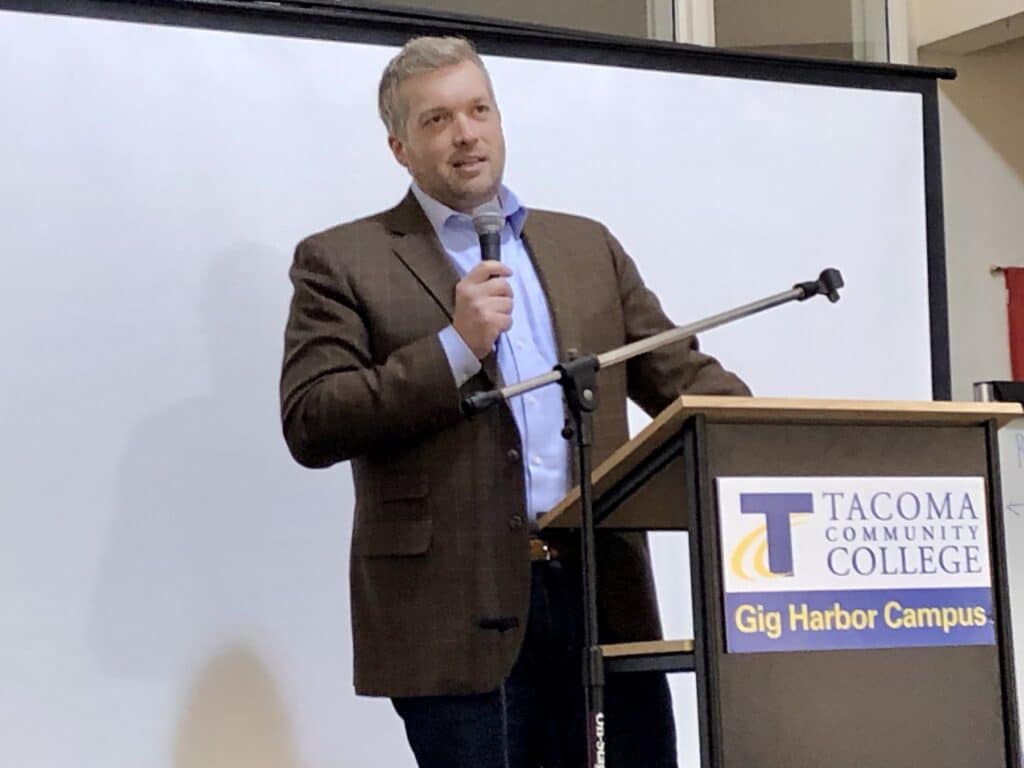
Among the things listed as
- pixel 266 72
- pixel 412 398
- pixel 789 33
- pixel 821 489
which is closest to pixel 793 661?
pixel 821 489

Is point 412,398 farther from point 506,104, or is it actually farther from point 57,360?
point 506,104

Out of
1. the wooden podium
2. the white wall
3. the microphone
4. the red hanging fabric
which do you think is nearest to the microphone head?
the microphone

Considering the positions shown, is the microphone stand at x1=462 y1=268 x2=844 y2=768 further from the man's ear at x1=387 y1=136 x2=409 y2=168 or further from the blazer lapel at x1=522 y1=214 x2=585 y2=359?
the man's ear at x1=387 y1=136 x2=409 y2=168

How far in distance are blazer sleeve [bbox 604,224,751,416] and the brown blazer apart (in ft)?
0.08

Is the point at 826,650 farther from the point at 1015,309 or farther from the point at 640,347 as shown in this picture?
the point at 1015,309

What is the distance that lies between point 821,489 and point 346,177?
4.97 ft

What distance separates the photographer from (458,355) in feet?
5.44

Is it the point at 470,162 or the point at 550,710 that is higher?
the point at 470,162

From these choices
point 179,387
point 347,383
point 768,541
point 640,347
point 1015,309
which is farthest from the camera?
point 1015,309

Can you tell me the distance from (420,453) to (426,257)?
0.27m

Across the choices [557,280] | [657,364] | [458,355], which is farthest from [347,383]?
[657,364]

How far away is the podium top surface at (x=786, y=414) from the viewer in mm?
1413

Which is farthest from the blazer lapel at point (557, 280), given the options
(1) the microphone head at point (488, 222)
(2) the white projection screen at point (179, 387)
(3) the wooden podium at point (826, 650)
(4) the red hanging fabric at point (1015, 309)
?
(4) the red hanging fabric at point (1015, 309)

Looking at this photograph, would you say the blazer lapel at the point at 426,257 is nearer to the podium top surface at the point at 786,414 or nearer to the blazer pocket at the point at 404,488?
the blazer pocket at the point at 404,488
